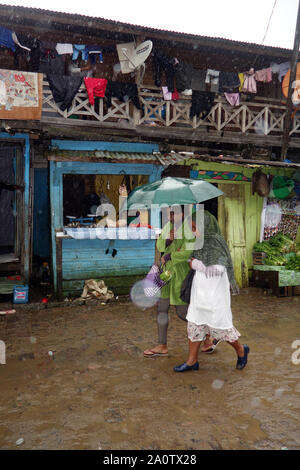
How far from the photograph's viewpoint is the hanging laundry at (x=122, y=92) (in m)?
8.61

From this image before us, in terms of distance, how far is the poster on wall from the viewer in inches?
303

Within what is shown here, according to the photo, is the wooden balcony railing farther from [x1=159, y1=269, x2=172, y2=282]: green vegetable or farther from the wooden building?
[x1=159, y1=269, x2=172, y2=282]: green vegetable

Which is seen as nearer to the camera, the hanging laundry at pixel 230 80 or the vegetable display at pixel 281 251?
the vegetable display at pixel 281 251

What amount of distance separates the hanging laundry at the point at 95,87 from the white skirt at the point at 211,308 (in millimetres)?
5856

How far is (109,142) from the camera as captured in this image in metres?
9.36

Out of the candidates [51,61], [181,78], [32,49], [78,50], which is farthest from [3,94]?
[181,78]

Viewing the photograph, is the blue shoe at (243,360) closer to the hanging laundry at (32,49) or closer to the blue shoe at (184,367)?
the blue shoe at (184,367)

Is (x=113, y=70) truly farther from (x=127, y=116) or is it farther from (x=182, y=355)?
(x=182, y=355)

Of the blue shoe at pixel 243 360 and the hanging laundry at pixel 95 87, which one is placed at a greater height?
the hanging laundry at pixel 95 87

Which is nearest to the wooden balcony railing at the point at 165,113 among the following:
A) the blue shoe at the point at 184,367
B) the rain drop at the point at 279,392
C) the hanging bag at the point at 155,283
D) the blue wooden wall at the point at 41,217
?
the blue wooden wall at the point at 41,217

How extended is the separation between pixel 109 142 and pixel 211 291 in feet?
20.3

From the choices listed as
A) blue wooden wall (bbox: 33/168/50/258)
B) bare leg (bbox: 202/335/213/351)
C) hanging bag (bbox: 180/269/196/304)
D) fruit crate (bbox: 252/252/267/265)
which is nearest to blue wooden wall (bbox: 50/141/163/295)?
blue wooden wall (bbox: 33/168/50/258)

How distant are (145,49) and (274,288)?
22.6 feet
